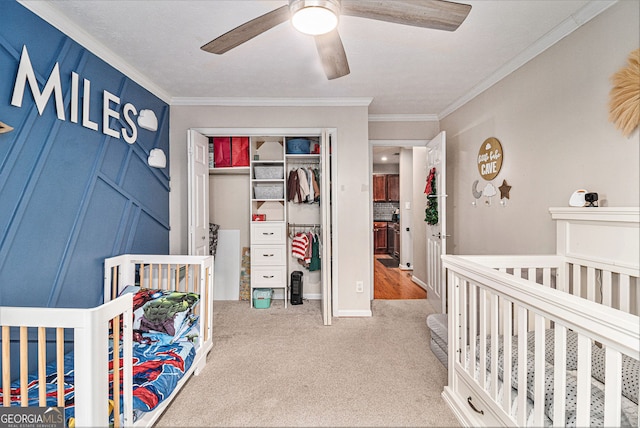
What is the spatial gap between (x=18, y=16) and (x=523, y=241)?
11.7 feet

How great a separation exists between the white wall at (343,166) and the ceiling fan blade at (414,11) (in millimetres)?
1962

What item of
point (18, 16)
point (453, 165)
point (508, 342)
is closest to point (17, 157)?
point (18, 16)

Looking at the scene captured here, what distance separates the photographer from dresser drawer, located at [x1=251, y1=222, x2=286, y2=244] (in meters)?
3.69

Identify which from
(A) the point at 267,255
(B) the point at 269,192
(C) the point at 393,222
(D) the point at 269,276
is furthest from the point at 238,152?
(C) the point at 393,222

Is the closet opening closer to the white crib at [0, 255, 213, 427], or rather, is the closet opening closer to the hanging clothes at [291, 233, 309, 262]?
the hanging clothes at [291, 233, 309, 262]

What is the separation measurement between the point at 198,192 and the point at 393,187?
209 inches

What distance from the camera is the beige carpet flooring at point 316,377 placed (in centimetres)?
171

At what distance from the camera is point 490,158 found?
278 cm

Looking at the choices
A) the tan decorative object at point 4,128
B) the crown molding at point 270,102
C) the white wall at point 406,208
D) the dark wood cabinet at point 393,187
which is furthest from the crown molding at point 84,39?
the dark wood cabinet at point 393,187

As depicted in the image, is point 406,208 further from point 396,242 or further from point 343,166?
point 343,166

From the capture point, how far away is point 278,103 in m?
3.31

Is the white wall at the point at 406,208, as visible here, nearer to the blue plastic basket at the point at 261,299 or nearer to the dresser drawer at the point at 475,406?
the blue plastic basket at the point at 261,299

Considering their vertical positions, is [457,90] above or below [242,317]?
above

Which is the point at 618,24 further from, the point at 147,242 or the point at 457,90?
the point at 147,242
